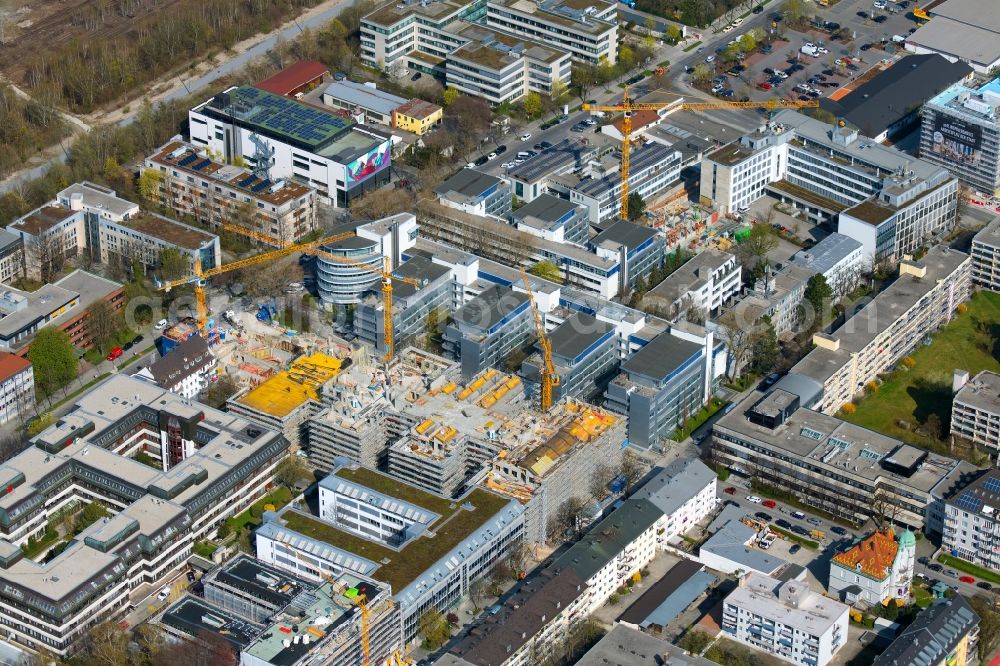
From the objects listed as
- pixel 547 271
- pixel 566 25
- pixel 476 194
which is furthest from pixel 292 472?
pixel 566 25

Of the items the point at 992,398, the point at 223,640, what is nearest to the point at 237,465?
the point at 223,640

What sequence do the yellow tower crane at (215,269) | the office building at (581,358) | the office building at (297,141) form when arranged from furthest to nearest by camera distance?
the office building at (297,141), the yellow tower crane at (215,269), the office building at (581,358)

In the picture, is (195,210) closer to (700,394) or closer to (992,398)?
(700,394)

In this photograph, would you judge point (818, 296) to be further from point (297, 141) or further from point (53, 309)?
point (53, 309)

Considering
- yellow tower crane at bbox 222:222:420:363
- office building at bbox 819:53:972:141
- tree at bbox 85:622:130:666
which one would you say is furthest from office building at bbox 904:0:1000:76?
tree at bbox 85:622:130:666

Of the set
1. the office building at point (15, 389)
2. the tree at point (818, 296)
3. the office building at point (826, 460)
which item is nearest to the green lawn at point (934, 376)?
the office building at point (826, 460)

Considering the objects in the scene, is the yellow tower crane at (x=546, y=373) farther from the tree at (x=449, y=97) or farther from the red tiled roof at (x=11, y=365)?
the tree at (x=449, y=97)

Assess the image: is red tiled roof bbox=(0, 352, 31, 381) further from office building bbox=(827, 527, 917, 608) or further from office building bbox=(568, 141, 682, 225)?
office building bbox=(827, 527, 917, 608)
